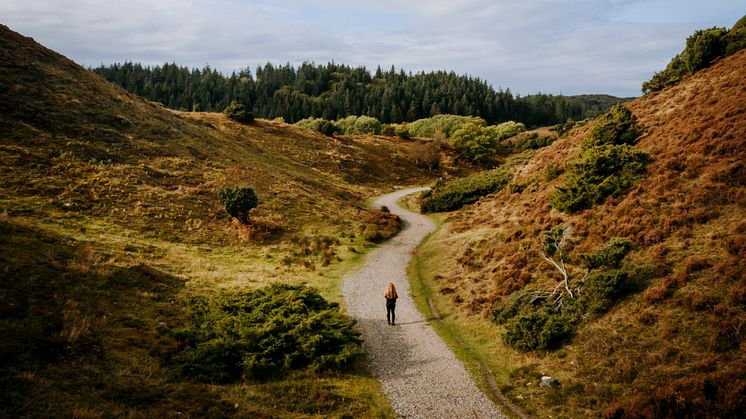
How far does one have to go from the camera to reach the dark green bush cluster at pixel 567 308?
649 inches

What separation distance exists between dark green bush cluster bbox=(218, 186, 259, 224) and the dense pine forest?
11781cm

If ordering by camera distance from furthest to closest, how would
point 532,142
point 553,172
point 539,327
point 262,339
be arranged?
point 532,142 < point 553,172 < point 539,327 < point 262,339

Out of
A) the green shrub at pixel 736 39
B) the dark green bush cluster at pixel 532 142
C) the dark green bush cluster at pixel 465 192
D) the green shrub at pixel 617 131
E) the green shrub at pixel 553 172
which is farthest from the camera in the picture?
the dark green bush cluster at pixel 532 142

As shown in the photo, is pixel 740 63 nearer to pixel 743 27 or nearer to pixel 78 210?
pixel 743 27

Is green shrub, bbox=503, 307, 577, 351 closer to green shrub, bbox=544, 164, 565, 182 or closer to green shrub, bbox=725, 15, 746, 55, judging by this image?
green shrub, bbox=544, 164, 565, 182

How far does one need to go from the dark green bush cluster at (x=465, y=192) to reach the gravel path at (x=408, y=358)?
70.1ft

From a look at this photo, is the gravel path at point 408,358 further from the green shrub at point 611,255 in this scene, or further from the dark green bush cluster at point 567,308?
the green shrub at point 611,255

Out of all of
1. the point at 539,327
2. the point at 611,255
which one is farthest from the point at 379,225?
the point at 539,327

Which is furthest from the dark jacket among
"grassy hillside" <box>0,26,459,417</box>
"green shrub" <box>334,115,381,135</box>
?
"green shrub" <box>334,115,381,135</box>

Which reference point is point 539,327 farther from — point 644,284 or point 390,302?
point 390,302

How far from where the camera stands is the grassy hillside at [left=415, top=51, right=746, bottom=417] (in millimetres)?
12734

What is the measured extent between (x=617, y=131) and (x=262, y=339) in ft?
98.0

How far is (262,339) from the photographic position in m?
15.9

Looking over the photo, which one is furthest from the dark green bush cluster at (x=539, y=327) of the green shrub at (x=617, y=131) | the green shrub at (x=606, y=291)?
the green shrub at (x=617, y=131)
